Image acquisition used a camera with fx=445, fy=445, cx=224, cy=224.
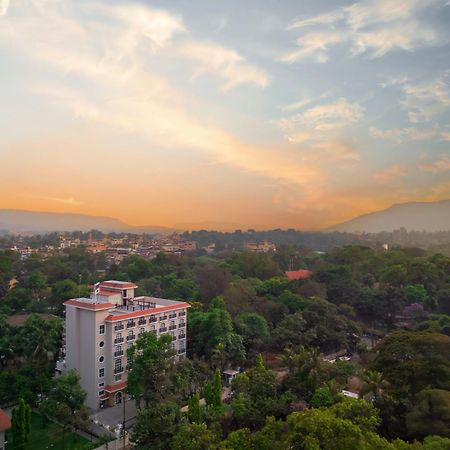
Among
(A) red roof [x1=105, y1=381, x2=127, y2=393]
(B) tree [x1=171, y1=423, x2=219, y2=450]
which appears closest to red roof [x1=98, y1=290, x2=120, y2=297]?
(A) red roof [x1=105, y1=381, x2=127, y2=393]

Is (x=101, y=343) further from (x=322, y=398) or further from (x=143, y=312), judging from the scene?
(x=322, y=398)

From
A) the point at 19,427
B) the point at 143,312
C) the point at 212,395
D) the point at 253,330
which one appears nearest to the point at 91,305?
the point at 143,312

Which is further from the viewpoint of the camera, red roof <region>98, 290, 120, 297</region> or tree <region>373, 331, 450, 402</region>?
red roof <region>98, 290, 120, 297</region>

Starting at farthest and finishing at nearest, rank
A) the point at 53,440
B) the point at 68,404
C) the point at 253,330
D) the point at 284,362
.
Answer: the point at 253,330, the point at 284,362, the point at 53,440, the point at 68,404

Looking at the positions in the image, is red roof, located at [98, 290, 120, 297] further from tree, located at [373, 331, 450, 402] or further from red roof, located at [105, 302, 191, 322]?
tree, located at [373, 331, 450, 402]

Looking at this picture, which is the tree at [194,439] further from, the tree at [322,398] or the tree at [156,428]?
the tree at [322,398]

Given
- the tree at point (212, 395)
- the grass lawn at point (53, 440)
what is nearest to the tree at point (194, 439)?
the tree at point (212, 395)

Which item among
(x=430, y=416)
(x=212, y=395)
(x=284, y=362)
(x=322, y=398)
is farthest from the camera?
(x=284, y=362)
